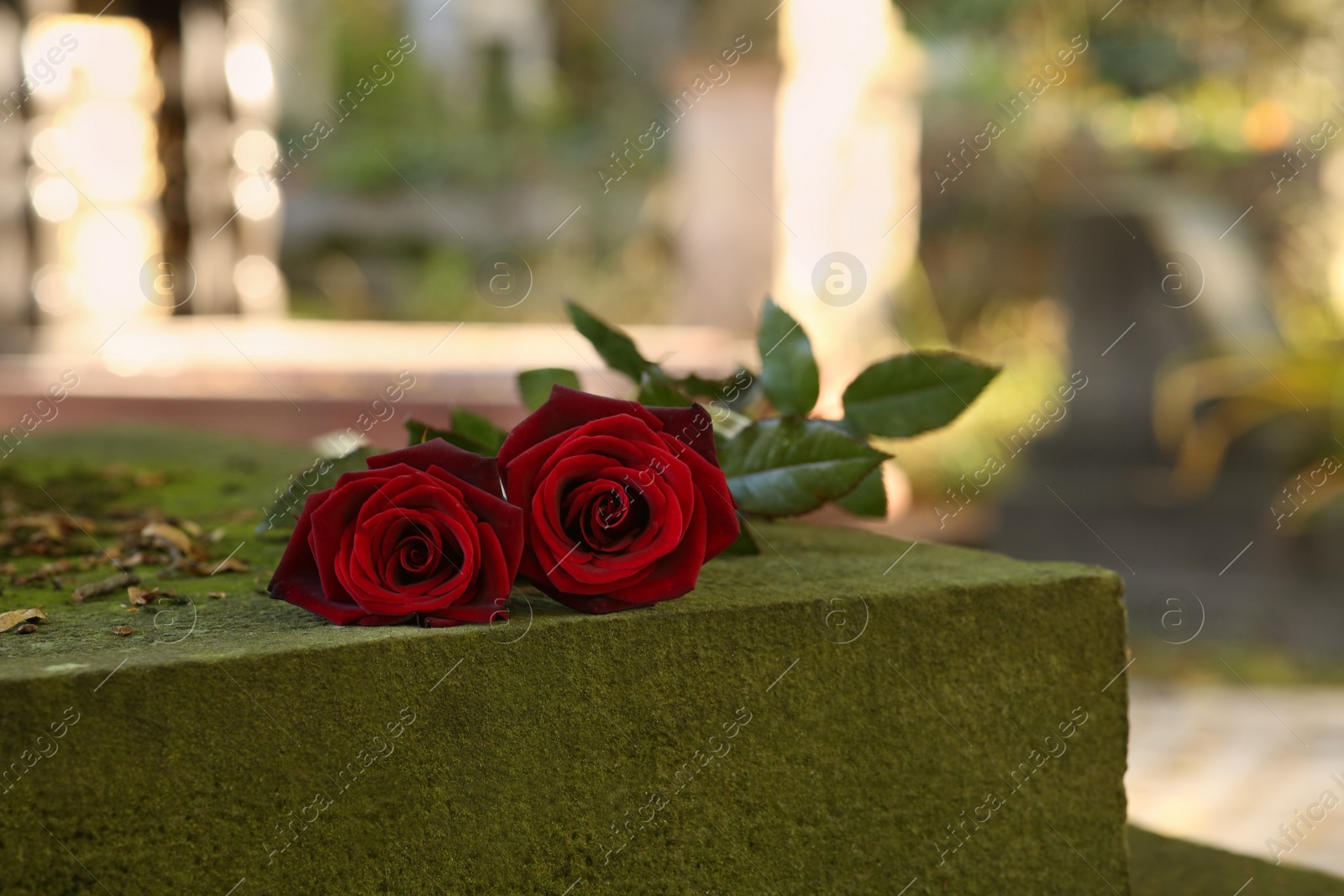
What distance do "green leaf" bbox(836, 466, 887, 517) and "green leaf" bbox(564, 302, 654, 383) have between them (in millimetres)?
207

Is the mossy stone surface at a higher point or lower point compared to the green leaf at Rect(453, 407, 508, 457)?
lower

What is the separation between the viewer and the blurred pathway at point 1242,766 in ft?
9.06

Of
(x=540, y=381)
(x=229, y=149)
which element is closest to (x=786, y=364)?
(x=540, y=381)

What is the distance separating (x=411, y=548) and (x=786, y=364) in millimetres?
393

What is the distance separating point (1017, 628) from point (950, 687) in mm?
70

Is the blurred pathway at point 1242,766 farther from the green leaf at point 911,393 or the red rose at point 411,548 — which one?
the red rose at point 411,548

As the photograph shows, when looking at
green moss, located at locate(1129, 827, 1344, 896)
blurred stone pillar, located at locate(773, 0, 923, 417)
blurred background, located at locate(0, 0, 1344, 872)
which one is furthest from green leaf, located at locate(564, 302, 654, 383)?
blurred stone pillar, located at locate(773, 0, 923, 417)

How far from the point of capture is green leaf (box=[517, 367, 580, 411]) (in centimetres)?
108

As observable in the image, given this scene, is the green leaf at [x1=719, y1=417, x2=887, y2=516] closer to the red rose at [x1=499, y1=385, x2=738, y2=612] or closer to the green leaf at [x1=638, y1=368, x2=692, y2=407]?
the green leaf at [x1=638, y1=368, x2=692, y2=407]

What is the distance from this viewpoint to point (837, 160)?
5.27 metres

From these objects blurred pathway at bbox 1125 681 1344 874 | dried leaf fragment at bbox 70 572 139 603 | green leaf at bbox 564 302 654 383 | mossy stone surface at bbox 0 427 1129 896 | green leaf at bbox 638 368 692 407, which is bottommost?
blurred pathway at bbox 1125 681 1344 874

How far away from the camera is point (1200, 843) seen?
1.38 m

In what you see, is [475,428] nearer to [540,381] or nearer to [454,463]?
[540,381]

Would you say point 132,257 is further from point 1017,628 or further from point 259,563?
point 1017,628
